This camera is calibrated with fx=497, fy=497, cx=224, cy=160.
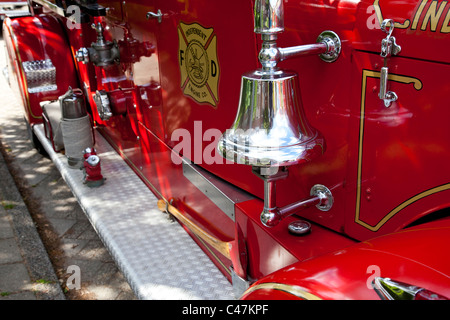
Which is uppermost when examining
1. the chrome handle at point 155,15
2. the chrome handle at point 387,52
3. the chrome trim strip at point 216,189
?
the chrome handle at point 155,15

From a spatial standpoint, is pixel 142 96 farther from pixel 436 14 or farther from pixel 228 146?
pixel 436 14

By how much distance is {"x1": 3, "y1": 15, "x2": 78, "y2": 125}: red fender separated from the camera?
3.06 meters

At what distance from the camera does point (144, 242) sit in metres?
1.95

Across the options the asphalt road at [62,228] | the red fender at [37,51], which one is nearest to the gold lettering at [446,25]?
the asphalt road at [62,228]

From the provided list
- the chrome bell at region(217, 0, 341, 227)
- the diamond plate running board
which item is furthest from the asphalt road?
the chrome bell at region(217, 0, 341, 227)

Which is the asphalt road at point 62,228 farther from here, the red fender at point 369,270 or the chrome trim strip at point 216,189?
the red fender at point 369,270


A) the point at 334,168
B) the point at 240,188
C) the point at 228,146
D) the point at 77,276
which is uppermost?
the point at 228,146

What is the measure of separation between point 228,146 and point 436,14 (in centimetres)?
46

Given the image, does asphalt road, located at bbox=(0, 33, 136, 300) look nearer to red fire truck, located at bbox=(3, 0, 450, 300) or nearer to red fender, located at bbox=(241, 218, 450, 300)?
red fire truck, located at bbox=(3, 0, 450, 300)

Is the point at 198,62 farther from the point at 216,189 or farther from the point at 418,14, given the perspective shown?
the point at 418,14

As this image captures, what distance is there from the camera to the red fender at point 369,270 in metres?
0.71
